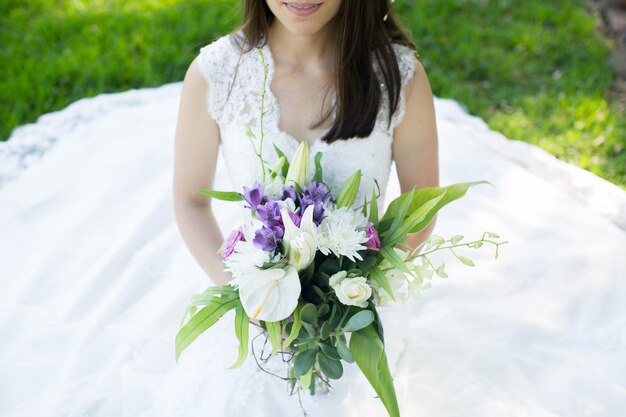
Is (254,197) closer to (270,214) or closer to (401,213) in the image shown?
(270,214)

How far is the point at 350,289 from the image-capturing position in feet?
5.44

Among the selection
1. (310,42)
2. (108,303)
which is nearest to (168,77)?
(108,303)

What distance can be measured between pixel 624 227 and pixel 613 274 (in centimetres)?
38

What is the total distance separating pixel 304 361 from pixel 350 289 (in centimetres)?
25

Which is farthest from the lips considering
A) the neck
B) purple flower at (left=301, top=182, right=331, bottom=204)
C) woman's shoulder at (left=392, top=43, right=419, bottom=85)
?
purple flower at (left=301, top=182, right=331, bottom=204)

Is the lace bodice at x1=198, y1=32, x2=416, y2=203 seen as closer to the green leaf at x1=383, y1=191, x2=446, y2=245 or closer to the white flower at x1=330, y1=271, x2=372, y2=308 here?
the green leaf at x1=383, y1=191, x2=446, y2=245

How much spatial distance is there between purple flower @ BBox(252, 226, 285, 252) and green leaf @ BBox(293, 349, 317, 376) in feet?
1.02

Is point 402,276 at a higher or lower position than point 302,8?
lower

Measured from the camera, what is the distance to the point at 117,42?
4.81 metres

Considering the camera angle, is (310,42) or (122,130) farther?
(122,130)

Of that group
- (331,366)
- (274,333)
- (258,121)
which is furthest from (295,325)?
(258,121)

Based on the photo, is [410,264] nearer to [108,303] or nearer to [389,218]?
[389,218]

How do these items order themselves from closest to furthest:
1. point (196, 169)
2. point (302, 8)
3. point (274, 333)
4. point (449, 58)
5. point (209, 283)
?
1. point (274, 333)
2. point (302, 8)
3. point (196, 169)
4. point (209, 283)
5. point (449, 58)

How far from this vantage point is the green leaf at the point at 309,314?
1.73 m
